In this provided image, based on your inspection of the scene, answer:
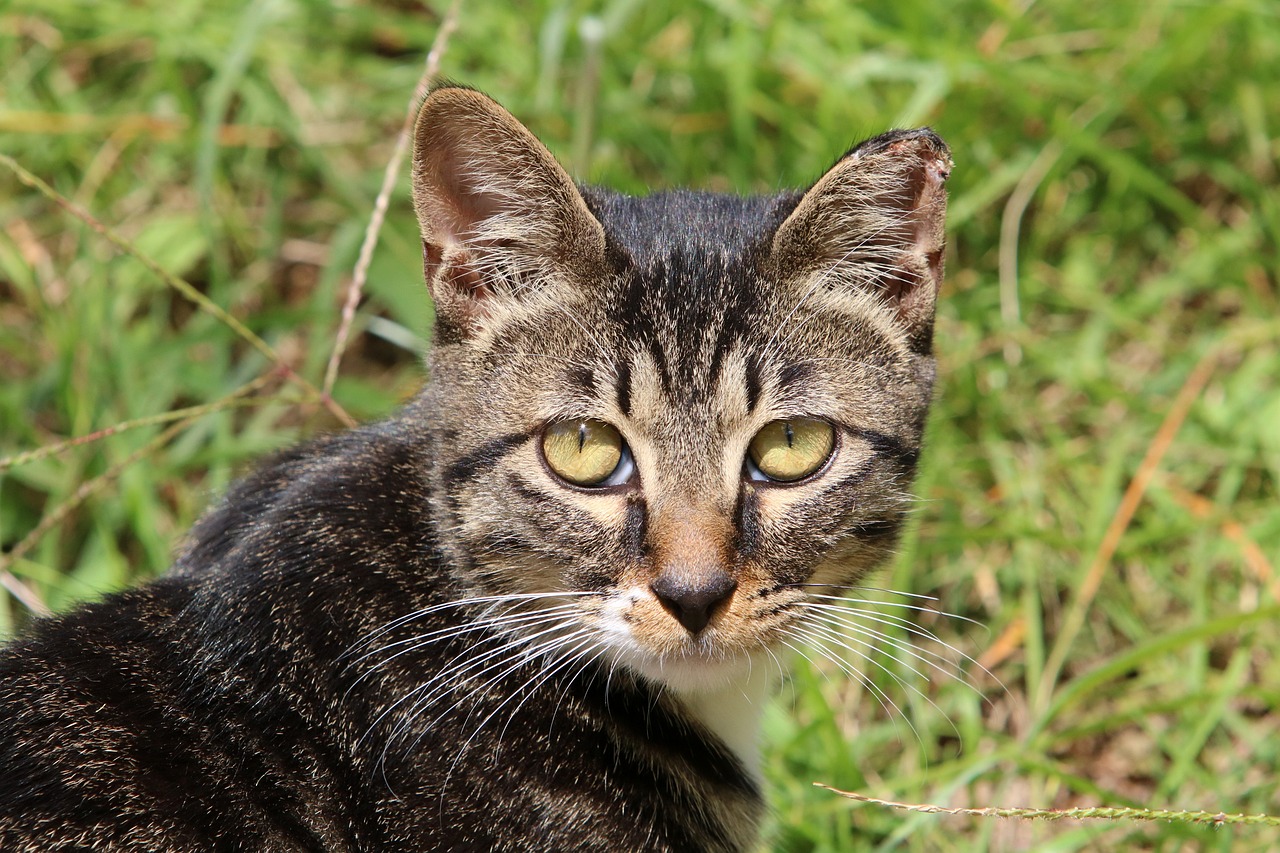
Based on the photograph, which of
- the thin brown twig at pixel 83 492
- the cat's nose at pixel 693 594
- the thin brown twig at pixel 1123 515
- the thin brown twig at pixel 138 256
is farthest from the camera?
the thin brown twig at pixel 1123 515

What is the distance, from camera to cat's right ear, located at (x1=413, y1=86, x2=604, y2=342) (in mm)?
2355

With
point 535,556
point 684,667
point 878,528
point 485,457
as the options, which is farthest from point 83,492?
point 878,528

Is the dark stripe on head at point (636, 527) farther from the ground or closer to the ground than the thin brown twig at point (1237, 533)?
farther from the ground

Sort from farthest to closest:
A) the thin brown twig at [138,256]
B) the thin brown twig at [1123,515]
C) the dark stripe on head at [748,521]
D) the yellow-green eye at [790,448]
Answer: the thin brown twig at [1123,515] → the thin brown twig at [138,256] → the yellow-green eye at [790,448] → the dark stripe on head at [748,521]

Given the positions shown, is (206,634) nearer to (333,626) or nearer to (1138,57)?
(333,626)

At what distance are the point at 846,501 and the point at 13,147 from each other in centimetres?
326

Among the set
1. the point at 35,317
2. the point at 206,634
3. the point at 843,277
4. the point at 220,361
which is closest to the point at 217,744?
the point at 206,634

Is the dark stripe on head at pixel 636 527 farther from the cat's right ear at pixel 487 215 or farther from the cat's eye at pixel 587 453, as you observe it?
the cat's right ear at pixel 487 215

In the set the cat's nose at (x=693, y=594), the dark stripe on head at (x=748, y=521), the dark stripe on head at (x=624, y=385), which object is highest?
the dark stripe on head at (x=624, y=385)

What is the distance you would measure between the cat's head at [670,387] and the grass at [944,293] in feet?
3.08

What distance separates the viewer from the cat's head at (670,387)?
90.3 inches

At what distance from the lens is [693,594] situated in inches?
85.9

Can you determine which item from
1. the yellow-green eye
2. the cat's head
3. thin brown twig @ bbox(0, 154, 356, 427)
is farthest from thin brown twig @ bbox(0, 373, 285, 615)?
the yellow-green eye

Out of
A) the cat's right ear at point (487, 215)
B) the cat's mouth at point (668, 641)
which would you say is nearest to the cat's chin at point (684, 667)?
the cat's mouth at point (668, 641)
